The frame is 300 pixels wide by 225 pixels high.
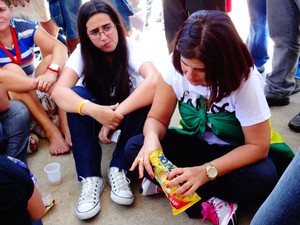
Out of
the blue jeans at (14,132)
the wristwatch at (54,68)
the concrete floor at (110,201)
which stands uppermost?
the wristwatch at (54,68)

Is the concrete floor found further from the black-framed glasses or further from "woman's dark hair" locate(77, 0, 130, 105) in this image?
the black-framed glasses

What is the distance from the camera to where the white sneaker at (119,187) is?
153 cm

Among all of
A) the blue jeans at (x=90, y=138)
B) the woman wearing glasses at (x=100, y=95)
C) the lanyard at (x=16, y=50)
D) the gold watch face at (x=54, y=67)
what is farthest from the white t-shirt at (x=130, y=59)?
the lanyard at (x=16, y=50)

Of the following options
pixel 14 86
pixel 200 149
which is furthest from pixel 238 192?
pixel 14 86

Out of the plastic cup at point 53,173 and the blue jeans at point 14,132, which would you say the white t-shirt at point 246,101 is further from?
the blue jeans at point 14,132

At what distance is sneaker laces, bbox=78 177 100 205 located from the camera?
1.54 meters

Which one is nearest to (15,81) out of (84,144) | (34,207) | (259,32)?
(84,144)

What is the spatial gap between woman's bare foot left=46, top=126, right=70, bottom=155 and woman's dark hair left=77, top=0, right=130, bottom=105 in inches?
17.4

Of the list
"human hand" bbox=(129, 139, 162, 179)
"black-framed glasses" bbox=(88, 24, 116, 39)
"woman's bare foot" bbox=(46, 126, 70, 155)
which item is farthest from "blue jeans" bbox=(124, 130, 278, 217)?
"woman's bare foot" bbox=(46, 126, 70, 155)

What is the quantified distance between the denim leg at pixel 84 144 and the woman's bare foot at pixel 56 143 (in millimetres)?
414

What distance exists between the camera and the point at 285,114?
6.93 ft

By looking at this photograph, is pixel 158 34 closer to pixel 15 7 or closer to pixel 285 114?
pixel 15 7

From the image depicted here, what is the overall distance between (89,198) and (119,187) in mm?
152

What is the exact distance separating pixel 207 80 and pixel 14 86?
1289mm
